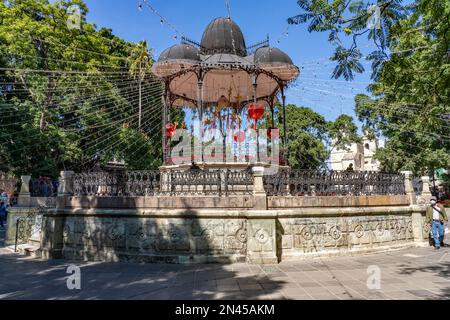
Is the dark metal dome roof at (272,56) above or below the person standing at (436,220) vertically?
above

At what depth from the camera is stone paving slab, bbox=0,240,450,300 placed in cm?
563

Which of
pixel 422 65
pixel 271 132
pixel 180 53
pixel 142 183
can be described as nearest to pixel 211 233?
pixel 142 183

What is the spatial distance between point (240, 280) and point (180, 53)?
1045 cm

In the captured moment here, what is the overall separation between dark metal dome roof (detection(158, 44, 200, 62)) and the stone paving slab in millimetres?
9046

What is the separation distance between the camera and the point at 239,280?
21.6ft

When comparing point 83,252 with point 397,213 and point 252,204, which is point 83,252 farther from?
point 397,213

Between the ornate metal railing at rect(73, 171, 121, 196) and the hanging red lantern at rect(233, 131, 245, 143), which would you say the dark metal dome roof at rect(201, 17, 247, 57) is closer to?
the hanging red lantern at rect(233, 131, 245, 143)

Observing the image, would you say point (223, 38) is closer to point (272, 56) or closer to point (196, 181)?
point (272, 56)

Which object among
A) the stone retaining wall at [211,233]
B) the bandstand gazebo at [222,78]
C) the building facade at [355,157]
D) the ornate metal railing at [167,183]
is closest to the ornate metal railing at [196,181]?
the ornate metal railing at [167,183]

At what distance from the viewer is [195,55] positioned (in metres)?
14.0

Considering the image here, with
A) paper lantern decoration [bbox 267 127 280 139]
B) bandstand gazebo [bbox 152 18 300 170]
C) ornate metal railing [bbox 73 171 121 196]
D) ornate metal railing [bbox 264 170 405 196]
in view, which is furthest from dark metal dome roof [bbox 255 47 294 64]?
ornate metal railing [bbox 73 171 121 196]

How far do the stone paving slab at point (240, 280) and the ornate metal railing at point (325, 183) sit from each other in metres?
1.94

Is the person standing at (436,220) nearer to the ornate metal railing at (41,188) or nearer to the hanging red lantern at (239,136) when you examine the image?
the hanging red lantern at (239,136)

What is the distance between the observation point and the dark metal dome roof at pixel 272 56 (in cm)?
1409
